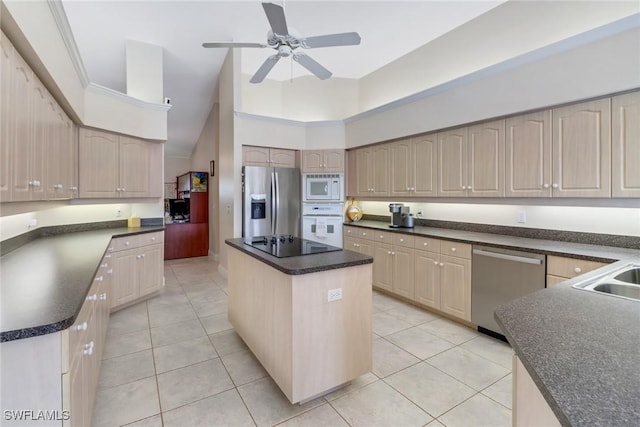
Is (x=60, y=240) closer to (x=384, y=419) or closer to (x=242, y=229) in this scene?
(x=242, y=229)

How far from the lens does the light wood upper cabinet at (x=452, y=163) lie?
3438mm

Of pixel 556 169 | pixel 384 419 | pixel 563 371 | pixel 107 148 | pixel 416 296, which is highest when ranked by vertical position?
pixel 107 148

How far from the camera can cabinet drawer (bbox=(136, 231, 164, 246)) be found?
144 inches

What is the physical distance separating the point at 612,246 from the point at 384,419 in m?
2.45

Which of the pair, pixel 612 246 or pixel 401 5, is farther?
pixel 401 5

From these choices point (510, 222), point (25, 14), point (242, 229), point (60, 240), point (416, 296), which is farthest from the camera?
point (242, 229)

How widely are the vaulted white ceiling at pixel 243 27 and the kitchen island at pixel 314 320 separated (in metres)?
2.95

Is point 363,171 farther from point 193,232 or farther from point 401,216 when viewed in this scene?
point 193,232

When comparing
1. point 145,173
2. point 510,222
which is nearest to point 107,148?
point 145,173

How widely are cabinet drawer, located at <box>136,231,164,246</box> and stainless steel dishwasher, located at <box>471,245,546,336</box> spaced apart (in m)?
3.86

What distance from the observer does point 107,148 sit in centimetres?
360

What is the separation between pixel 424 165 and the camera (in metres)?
3.88

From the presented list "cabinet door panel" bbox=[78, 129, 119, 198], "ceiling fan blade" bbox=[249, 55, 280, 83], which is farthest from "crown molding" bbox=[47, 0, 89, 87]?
"ceiling fan blade" bbox=[249, 55, 280, 83]

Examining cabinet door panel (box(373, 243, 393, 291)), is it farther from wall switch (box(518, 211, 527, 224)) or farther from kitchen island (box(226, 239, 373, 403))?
kitchen island (box(226, 239, 373, 403))
